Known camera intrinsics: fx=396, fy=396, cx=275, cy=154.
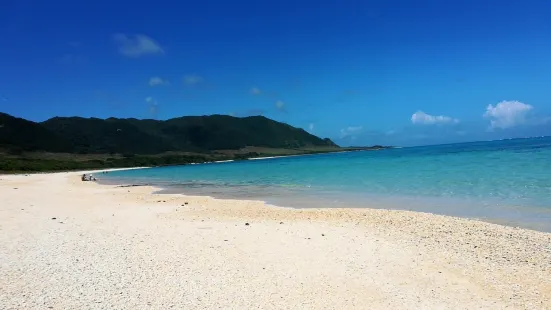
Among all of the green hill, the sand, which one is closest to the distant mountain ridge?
the green hill

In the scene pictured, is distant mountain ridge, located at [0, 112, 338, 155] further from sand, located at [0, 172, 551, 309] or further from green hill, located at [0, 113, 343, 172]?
sand, located at [0, 172, 551, 309]

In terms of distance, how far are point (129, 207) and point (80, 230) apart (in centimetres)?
616

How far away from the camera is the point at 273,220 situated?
13.2 m

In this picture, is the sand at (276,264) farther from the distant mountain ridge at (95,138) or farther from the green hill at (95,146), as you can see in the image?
the distant mountain ridge at (95,138)

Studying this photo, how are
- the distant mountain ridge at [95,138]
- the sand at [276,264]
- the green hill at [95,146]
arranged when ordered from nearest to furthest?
the sand at [276,264]
the green hill at [95,146]
the distant mountain ridge at [95,138]

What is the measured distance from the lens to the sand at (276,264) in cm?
593

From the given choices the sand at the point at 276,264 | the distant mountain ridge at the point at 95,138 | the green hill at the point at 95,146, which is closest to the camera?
the sand at the point at 276,264

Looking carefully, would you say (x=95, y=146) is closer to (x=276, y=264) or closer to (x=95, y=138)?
(x=95, y=138)

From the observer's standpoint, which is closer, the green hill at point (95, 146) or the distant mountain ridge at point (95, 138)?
the green hill at point (95, 146)

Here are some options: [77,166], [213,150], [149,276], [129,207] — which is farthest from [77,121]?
[149,276]

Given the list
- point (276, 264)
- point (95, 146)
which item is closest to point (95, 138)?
point (95, 146)

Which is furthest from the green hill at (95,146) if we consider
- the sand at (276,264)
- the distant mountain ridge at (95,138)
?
the sand at (276,264)

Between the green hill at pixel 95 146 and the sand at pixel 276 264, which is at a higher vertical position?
the green hill at pixel 95 146

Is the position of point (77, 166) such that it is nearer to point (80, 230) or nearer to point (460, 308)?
point (80, 230)
